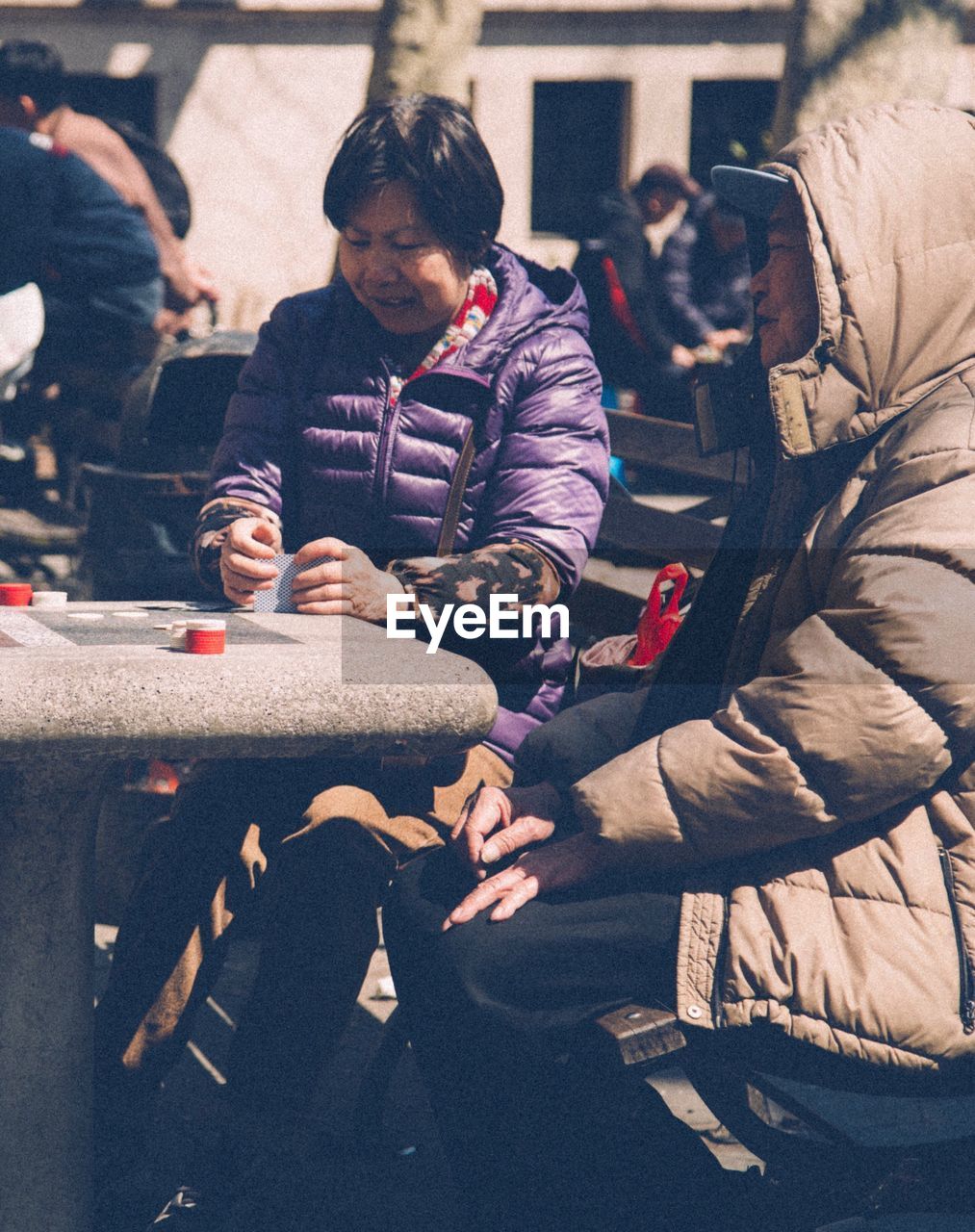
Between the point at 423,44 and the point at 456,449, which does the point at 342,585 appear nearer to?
the point at 456,449

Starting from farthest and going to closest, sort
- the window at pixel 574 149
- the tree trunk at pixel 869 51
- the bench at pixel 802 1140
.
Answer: the window at pixel 574 149
the tree trunk at pixel 869 51
the bench at pixel 802 1140

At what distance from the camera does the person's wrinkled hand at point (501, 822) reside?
2.49m

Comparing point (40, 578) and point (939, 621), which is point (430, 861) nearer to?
point (939, 621)

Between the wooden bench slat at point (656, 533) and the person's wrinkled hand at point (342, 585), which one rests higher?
the person's wrinkled hand at point (342, 585)

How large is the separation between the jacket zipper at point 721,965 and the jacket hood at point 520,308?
3.82 ft

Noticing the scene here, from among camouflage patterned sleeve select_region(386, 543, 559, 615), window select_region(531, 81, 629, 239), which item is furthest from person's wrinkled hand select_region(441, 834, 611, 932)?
window select_region(531, 81, 629, 239)

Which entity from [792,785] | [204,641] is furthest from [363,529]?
[792,785]

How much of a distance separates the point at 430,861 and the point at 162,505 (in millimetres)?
1943

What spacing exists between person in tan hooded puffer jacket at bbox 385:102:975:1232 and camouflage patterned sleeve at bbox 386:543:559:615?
9.6 inches

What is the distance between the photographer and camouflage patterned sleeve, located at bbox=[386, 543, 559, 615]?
271cm

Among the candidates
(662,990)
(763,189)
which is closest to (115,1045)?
(662,990)

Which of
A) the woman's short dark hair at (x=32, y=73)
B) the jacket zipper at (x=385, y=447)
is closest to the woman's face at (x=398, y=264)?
the jacket zipper at (x=385, y=447)

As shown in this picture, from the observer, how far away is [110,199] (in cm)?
602

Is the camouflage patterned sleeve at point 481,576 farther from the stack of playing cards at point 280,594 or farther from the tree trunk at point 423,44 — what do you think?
the tree trunk at point 423,44
